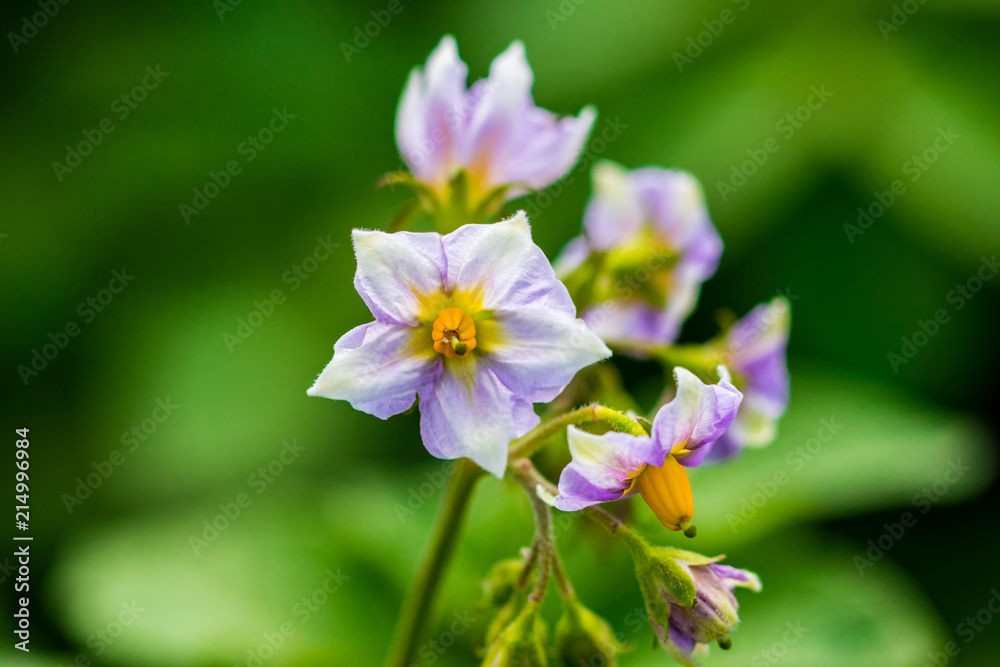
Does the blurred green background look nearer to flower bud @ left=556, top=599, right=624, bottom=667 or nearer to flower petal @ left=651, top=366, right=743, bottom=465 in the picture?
flower bud @ left=556, top=599, right=624, bottom=667

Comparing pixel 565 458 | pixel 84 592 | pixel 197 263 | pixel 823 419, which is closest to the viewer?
pixel 565 458

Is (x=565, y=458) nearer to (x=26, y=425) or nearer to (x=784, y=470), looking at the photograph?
(x=784, y=470)

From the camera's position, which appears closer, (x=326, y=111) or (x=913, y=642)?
(x=913, y=642)

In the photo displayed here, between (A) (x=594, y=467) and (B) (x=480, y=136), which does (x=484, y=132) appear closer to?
(B) (x=480, y=136)

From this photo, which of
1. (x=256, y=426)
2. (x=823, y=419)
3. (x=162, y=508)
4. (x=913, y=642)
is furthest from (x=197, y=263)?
(x=913, y=642)

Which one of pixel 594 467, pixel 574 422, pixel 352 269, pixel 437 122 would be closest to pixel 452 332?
pixel 574 422

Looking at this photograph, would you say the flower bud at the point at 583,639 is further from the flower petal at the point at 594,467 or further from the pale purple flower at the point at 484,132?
the pale purple flower at the point at 484,132
